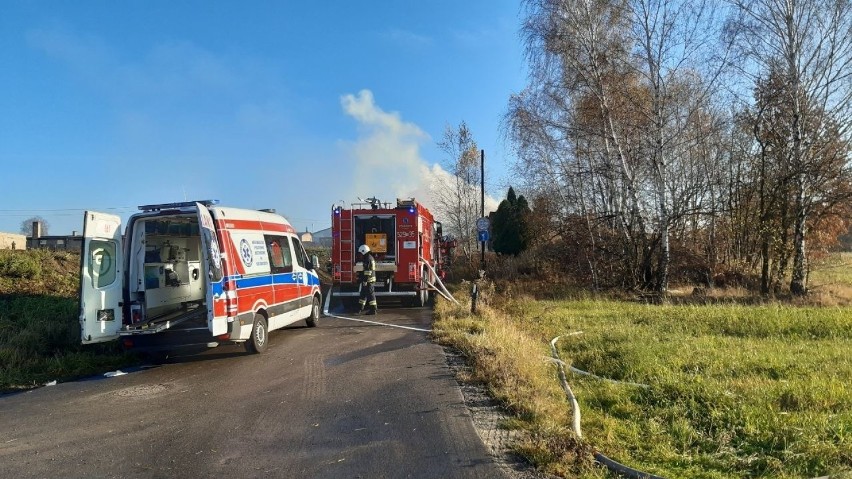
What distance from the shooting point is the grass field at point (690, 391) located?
14.4 feet

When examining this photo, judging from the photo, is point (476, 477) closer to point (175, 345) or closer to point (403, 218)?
point (175, 345)

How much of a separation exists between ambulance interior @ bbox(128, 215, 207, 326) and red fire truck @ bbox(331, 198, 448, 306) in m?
5.29

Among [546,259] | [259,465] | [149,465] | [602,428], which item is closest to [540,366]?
[602,428]

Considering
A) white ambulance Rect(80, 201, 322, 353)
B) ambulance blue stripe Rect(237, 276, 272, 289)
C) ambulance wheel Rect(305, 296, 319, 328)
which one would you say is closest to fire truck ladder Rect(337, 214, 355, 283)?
ambulance wheel Rect(305, 296, 319, 328)

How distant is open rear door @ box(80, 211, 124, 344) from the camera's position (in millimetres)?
7934

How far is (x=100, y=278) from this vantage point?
8.27 metres

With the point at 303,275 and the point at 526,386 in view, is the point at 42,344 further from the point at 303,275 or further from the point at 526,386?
the point at 526,386

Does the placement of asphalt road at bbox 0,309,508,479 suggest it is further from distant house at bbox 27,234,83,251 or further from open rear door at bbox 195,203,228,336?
distant house at bbox 27,234,83,251

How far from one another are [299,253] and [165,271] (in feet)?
9.38

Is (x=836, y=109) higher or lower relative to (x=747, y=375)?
higher

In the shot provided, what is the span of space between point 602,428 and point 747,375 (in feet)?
9.12

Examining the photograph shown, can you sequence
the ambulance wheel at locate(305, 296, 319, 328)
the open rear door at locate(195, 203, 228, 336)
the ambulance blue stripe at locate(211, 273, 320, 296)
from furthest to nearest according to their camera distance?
the ambulance wheel at locate(305, 296, 319, 328)
the ambulance blue stripe at locate(211, 273, 320, 296)
the open rear door at locate(195, 203, 228, 336)

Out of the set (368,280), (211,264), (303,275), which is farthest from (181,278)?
(368,280)

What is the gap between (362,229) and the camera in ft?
53.0
